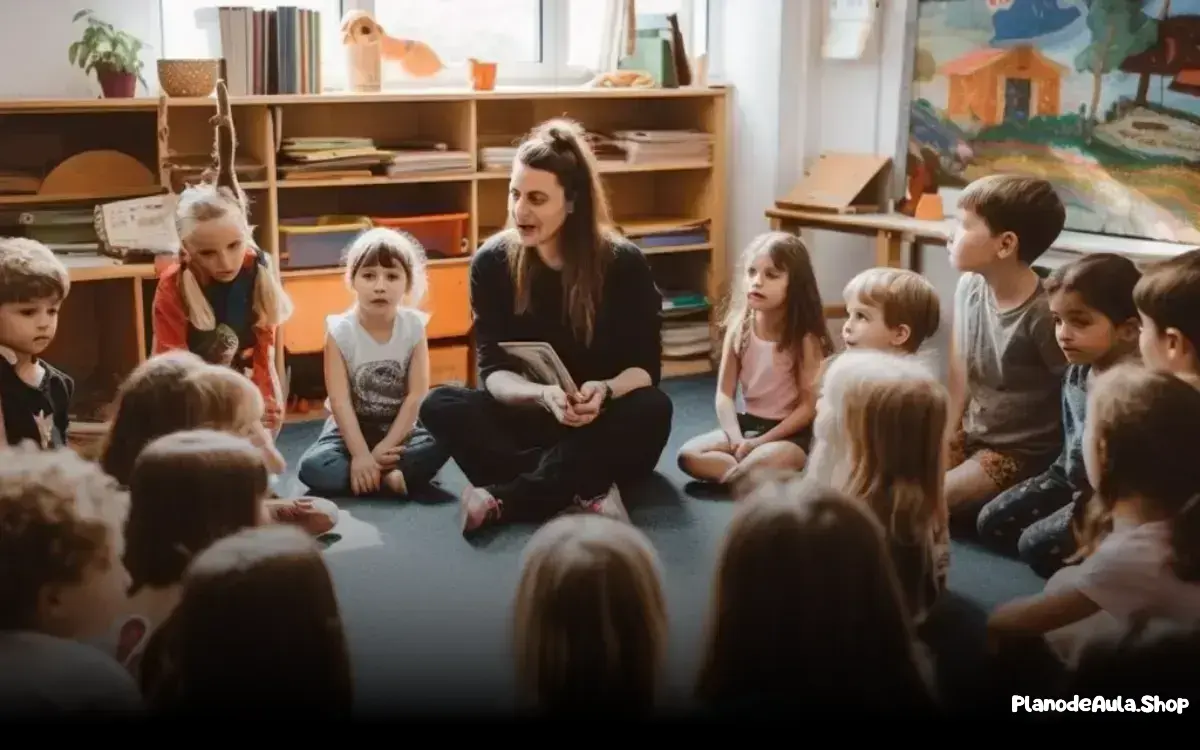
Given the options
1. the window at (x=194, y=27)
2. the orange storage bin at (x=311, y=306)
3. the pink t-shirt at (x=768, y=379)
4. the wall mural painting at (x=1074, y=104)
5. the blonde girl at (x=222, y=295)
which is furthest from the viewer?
the window at (x=194, y=27)

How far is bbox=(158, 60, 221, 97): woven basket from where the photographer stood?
303 centimetres

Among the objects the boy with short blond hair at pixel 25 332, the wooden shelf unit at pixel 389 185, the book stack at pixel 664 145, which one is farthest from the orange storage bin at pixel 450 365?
the boy with short blond hair at pixel 25 332

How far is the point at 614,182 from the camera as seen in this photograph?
3.85 m

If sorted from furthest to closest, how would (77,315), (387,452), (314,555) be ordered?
(77,315) → (387,452) → (314,555)

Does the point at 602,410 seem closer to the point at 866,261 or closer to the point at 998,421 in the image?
the point at 998,421

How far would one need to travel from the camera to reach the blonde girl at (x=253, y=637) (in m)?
1.05

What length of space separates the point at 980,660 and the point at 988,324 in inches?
38.2

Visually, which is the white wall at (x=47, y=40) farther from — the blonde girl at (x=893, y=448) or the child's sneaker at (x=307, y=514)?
the blonde girl at (x=893, y=448)

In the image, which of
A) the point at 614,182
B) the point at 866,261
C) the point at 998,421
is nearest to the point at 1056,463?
the point at 998,421

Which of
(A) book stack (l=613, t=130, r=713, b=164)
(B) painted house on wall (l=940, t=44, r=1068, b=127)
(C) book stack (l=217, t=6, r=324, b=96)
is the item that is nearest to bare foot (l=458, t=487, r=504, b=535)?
(C) book stack (l=217, t=6, r=324, b=96)

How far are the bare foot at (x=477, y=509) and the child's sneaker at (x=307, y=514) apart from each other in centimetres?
24

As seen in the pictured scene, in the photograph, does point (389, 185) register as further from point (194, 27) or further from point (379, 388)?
point (379, 388)

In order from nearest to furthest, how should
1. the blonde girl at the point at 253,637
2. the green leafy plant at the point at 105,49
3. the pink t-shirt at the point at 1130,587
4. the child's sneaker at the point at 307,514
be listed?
the blonde girl at the point at 253,637 < the pink t-shirt at the point at 1130,587 < the child's sneaker at the point at 307,514 < the green leafy plant at the point at 105,49

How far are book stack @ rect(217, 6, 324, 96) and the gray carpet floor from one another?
96cm
